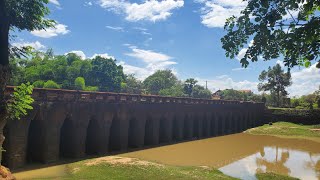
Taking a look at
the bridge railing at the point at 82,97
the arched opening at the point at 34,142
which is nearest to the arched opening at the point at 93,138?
the bridge railing at the point at 82,97

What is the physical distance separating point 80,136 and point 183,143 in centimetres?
1596

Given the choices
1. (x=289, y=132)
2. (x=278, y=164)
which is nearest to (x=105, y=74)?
(x=289, y=132)

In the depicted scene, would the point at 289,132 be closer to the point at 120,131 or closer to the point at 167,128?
the point at 167,128

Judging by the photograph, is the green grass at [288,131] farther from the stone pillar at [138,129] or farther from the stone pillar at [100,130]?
the stone pillar at [100,130]

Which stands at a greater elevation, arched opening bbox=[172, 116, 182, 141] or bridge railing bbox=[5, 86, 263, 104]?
bridge railing bbox=[5, 86, 263, 104]

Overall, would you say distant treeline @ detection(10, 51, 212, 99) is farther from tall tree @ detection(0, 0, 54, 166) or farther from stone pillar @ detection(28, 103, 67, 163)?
tall tree @ detection(0, 0, 54, 166)

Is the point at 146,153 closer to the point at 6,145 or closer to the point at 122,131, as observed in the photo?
the point at 122,131

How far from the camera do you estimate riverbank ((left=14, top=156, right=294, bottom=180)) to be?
1978 cm

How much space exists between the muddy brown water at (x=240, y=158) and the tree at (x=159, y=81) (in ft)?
310

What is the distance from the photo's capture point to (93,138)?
1139 inches

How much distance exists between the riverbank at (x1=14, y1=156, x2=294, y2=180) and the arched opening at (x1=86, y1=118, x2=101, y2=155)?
4.10 m

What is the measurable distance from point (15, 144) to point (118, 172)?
6.59m

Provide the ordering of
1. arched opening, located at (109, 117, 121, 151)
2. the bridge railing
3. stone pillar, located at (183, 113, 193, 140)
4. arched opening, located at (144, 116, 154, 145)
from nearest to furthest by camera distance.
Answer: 1. the bridge railing
2. arched opening, located at (109, 117, 121, 151)
3. arched opening, located at (144, 116, 154, 145)
4. stone pillar, located at (183, 113, 193, 140)

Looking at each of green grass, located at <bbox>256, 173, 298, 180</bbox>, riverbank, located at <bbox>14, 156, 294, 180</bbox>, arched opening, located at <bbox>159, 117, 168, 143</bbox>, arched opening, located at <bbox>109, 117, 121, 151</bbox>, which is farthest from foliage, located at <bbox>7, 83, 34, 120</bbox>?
arched opening, located at <bbox>159, 117, 168, 143</bbox>
